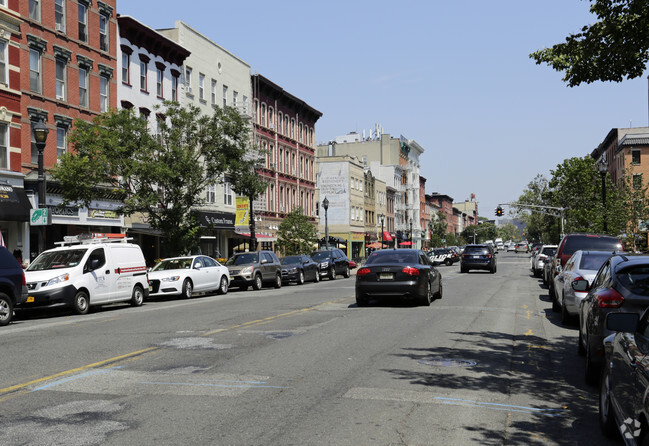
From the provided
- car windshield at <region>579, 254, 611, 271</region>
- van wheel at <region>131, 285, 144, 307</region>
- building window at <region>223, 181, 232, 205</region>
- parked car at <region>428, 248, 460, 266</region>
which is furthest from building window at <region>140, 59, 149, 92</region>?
parked car at <region>428, 248, 460, 266</region>

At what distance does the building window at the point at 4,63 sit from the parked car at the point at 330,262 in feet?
60.5

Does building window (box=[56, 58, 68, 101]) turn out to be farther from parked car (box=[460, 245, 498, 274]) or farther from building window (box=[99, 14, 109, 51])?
parked car (box=[460, 245, 498, 274])

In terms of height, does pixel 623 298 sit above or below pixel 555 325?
above

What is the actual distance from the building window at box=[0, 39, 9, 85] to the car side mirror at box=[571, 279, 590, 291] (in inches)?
984

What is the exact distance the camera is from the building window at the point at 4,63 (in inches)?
1153

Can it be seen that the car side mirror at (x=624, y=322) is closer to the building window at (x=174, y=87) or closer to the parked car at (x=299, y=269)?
the parked car at (x=299, y=269)

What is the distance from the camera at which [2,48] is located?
96.5 feet

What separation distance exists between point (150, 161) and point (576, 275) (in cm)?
1886

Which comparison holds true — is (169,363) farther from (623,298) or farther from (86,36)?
(86,36)

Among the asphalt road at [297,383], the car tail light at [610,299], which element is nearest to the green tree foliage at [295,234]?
the asphalt road at [297,383]

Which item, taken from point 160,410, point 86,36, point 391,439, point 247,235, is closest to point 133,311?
point 160,410

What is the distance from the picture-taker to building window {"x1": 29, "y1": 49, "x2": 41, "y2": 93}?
31.3 meters

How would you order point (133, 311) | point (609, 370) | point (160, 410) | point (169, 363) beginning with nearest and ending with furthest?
point (609, 370) < point (160, 410) < point (169, 363) < point (133, 311)

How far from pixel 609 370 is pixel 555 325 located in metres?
9.68
